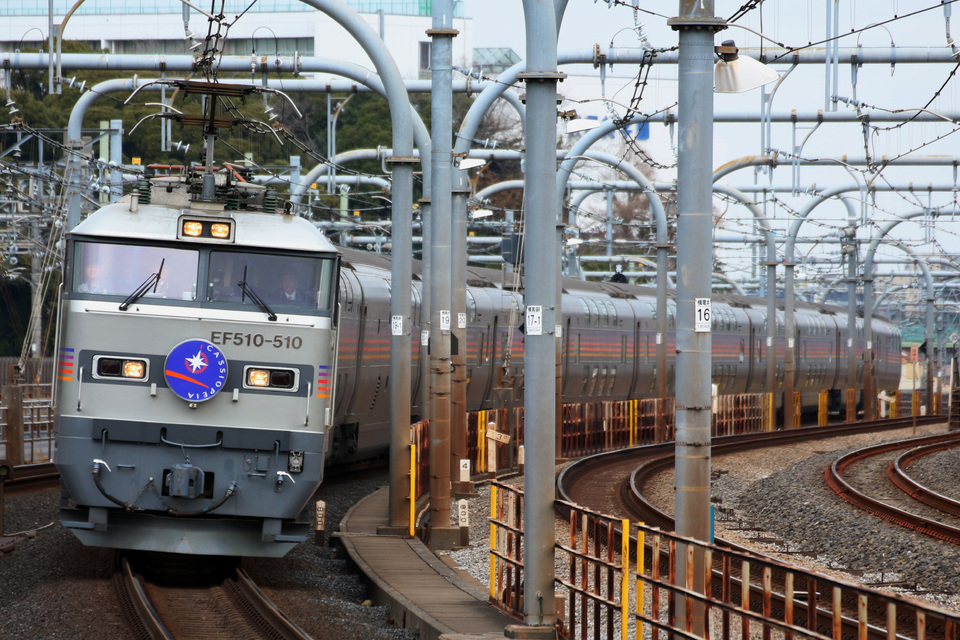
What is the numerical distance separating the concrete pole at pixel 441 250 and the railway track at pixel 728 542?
2411 mm

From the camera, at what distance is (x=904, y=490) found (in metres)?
20.8

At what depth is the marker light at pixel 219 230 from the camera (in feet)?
39.3

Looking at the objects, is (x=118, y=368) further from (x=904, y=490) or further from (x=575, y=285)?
(x=575, y=285)

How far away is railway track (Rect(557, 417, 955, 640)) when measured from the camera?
22.7 feet

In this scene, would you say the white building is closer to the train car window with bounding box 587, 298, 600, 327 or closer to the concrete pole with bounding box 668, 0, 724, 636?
the train car window with bounding box 587, 298, 600, 327

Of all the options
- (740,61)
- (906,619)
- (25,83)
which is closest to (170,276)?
(740,61)

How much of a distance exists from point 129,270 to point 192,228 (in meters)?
0.73

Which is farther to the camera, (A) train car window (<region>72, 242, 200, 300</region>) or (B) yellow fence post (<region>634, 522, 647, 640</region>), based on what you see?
(A) train car window (<region>72, 242, 200, 300</region>)

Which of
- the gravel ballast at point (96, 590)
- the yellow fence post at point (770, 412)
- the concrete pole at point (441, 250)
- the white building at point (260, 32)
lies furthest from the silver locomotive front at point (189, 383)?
the white building at point (260, 32)

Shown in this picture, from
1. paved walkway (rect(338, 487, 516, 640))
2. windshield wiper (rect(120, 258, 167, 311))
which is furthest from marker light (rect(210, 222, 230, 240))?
paved walkway (rect(338, 487, 516, 640))

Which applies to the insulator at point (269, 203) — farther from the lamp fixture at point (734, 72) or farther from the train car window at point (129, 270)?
the lamp fixture at point (734, 72)

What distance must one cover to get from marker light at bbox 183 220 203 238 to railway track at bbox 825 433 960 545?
9.64 meters

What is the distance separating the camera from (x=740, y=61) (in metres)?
9.89

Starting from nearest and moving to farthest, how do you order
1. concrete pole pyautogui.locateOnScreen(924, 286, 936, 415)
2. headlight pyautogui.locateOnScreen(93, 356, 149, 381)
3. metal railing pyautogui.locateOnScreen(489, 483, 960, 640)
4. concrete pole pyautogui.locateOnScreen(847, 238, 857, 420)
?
1. metal railing pyautogui.locateOnScreen(489, 483, 960, 640)
2. headlight pyautogui.locateOnScreen(93, 356, 149, 381)
3. concrete pole pyautogui.locateOnScreen(847, 238, 857, 420)
4. concrete pole pyautogui.locateOnScreen(924, 286, 936, 415)
